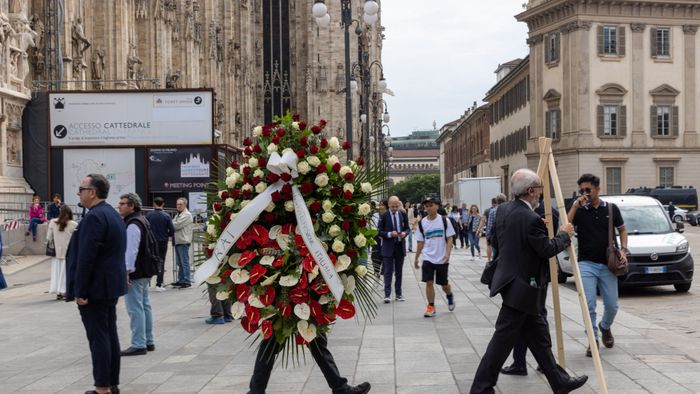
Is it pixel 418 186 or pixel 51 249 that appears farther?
pixel 418 186

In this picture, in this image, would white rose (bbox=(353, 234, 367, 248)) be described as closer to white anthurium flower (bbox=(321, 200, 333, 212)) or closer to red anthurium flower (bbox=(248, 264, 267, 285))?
white anthurium flower (bbox=(321, 200, 333, 212))

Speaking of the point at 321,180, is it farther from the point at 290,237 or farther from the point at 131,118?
the point at 131,118

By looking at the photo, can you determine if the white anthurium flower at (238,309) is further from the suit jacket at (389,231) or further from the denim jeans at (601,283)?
the suit jacket at (389,231)

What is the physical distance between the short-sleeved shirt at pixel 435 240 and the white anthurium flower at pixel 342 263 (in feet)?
20.6

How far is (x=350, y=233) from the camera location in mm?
6758

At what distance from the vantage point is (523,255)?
6770mm

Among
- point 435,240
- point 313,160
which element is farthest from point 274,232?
point 435,240

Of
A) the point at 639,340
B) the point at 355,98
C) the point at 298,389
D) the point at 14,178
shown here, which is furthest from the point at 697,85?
the point at 298,389

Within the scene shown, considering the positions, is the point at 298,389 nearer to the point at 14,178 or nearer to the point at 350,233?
the point at 350,233

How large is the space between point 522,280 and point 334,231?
146 cm

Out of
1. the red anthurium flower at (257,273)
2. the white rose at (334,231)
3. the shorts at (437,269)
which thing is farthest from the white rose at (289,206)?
the shorts at (437,269)

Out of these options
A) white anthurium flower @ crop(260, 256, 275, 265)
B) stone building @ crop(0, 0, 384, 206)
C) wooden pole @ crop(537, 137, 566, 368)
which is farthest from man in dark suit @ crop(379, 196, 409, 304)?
stone building @ crop(0, 0, 384, 206)

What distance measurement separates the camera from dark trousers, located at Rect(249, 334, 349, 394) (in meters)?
6.70

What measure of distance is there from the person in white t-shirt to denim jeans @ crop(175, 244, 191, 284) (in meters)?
5.54
